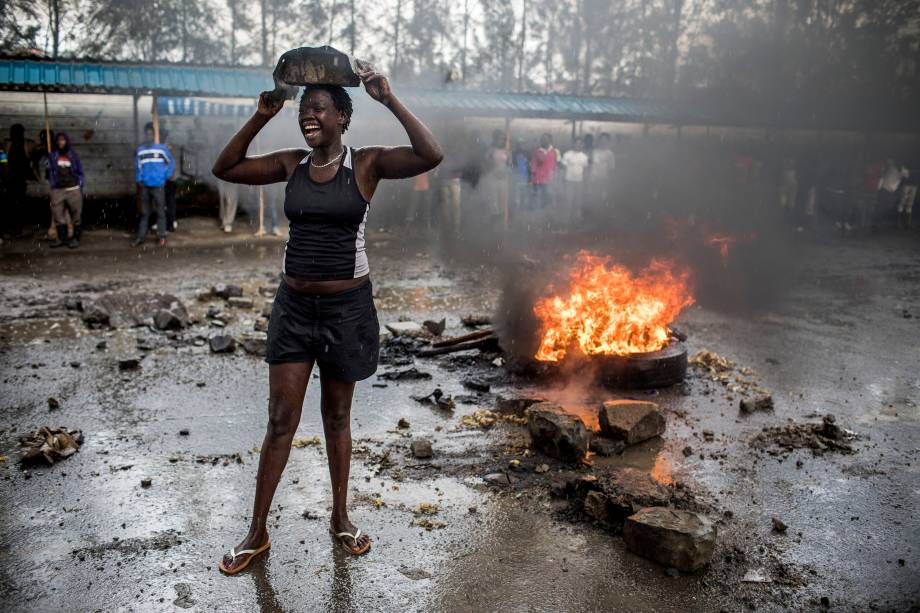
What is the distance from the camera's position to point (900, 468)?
4.65m

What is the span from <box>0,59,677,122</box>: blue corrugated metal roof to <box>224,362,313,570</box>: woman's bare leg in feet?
40.8

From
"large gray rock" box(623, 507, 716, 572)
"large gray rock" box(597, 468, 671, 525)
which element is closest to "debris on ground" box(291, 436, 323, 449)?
"large gray rock" box(597, 468, 671, 525)

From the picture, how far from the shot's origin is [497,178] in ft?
56.4

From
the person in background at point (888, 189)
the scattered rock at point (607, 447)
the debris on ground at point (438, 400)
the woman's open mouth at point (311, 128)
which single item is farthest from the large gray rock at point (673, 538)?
the person in background at point (888, 189)

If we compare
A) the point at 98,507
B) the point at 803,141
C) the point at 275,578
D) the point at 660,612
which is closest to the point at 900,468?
the point at 660,612

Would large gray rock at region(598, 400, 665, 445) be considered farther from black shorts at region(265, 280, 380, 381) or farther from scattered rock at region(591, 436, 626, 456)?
black shorts at region(265, 280, 380, 381)

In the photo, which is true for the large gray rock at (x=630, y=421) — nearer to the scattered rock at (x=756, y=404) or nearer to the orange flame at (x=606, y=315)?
the scattered rock at (x=756, y=404)

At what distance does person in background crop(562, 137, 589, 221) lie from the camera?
1741 cm

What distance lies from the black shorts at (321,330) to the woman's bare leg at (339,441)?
0.12 metres

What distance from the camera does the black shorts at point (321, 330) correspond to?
334 centimetres

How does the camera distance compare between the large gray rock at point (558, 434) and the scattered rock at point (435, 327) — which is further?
the scattered rock at point (435, 327)

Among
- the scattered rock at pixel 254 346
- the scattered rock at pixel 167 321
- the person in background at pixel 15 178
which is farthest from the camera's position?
the person in background at pixel 15 178

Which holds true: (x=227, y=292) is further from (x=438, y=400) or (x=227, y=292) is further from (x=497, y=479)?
(x=497, y=479)

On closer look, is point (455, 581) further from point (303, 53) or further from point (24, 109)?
point (24, 109)
